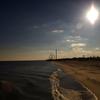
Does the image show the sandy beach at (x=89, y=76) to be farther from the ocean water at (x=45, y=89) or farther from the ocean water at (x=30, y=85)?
the ocean water at (x=30, y=85)

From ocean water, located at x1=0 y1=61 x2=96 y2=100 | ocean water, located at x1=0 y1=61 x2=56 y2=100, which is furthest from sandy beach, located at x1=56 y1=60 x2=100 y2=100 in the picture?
Result: ocean water, located at x1=0 y1=61 x2=56 y2=100

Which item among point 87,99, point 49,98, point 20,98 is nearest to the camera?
point 87,99

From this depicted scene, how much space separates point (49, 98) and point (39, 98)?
936 millimetres

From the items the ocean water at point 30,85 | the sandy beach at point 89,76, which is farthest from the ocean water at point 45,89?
the sandy beach at point 89,76

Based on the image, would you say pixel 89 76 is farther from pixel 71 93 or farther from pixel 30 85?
pixel 71 93

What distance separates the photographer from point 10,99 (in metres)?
14.0

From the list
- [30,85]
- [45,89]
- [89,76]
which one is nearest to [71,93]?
[45,89]

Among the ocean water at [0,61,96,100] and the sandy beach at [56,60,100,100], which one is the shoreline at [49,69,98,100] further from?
the sandy beach at [56,60,100,100]

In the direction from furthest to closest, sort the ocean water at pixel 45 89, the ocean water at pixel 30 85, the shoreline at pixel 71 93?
the ocean water at pixel 30 85 < the ocean water at pixel 45 89 < the shoreline at pixel 71 93

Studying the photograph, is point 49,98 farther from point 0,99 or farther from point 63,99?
point 0,99

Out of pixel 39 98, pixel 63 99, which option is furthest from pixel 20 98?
pixel 63 99

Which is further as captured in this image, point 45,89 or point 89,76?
point 89,76

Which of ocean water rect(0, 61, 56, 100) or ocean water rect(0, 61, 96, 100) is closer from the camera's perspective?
ocean water rect(0, 61, 96, 100)

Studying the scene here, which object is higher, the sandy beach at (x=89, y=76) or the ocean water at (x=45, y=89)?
the sandy beach at (x=89, y=76)
